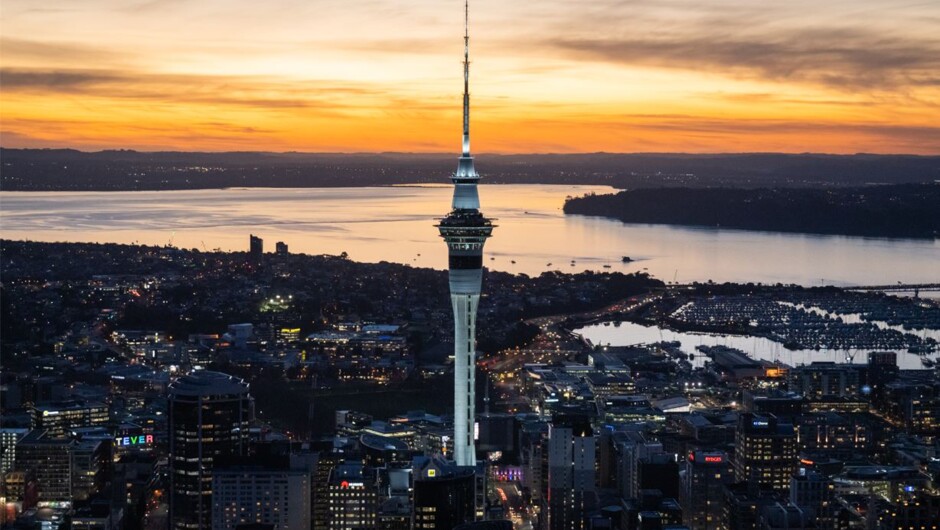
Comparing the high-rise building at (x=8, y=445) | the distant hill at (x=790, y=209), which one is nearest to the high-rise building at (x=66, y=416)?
the high-rise building at (x=8, y=445)

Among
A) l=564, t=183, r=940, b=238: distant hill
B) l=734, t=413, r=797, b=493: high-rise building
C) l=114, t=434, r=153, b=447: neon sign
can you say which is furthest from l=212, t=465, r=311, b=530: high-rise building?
l=564, t=183, r=940, b=238: distant hill

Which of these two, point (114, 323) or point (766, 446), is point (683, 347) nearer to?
point (114, 323)

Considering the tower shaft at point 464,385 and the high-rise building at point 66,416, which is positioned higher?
the tower shaft at point 464,385

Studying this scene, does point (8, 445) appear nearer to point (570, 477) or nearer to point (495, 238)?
point (570, 477)

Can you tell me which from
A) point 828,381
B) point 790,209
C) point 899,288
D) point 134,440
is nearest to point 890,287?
point 899,288

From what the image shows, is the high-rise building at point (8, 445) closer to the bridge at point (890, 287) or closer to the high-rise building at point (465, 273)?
the high-rise building at point (465, 273)

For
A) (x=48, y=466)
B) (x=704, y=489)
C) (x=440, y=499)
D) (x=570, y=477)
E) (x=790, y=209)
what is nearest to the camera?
(x=440, y=499)
